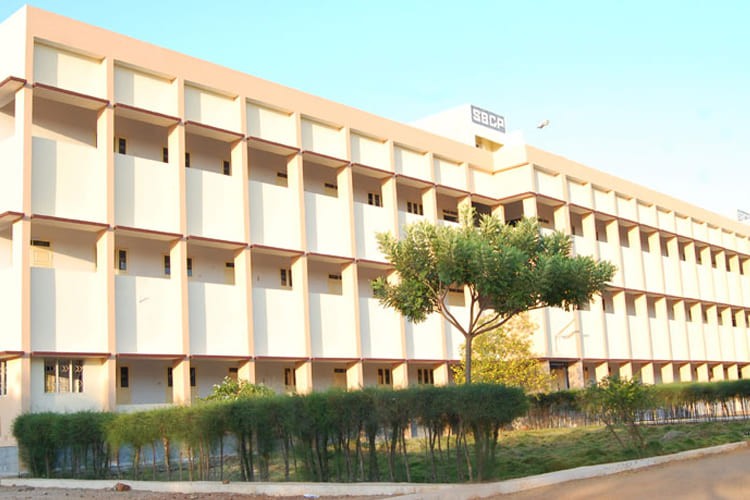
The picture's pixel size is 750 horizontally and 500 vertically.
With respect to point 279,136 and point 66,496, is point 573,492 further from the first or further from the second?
point 279,136

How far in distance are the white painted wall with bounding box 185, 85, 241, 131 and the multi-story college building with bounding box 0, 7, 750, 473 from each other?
2.7 inches

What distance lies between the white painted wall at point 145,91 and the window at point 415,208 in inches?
572

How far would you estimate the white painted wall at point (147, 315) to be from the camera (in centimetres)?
2691

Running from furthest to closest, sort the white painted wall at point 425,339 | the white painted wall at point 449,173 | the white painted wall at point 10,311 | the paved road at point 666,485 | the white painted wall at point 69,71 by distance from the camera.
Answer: the white painted wall at point 449,173, the white painted wall at point 425,339, the white painted wall at point 69,71, the white painted wall at point 10,311, the paved road at point 666,485

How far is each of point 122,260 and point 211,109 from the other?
6.16m

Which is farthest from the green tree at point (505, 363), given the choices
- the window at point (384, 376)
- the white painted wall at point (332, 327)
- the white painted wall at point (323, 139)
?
the white painted wall at point (323, 139)

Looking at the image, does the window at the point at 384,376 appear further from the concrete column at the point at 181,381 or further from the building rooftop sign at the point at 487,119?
the building rooftop sign at the point at 487,119

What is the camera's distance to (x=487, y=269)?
2245 centimetres

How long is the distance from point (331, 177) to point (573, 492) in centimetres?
2362

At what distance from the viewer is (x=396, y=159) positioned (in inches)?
1490

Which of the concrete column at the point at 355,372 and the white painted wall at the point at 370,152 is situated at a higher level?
the white painted wall at the point at 370,152

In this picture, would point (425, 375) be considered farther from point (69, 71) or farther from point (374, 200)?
point (69, 71)

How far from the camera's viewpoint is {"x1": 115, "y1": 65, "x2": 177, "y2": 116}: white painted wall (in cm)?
2811

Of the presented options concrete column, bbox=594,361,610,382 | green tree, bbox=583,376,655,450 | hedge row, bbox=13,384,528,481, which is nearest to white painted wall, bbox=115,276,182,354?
hedge row, bbox=13,384,528,481
